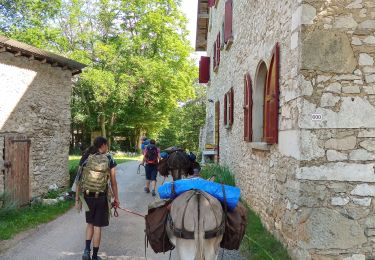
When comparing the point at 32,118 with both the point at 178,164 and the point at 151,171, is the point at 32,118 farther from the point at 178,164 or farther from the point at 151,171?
the point at 178,164

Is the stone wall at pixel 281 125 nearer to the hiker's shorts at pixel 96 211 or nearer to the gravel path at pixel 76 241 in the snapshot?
the gravel path at pixel 76 241

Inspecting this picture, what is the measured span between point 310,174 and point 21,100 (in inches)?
273

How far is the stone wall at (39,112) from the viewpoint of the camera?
8.94 meters

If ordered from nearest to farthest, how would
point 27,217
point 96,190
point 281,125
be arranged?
point 96,190 → point 281,125 → point 27,217

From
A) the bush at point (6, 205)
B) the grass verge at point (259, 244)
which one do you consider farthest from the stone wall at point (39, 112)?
the grass verge at point (259, 244)

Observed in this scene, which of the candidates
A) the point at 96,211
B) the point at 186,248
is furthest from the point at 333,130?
the point at 96,211

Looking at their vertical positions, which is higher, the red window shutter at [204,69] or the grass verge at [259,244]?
the red window shutter at [204,69]

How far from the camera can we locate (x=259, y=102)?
8.19 meters

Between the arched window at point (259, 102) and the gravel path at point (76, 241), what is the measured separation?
2908 mm

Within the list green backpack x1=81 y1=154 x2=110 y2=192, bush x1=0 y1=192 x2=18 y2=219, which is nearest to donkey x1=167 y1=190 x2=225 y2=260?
green backpack x1=81 y1=154 x2=110 y2=192

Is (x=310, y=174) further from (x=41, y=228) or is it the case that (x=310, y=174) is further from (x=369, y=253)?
(x=41, y=228)

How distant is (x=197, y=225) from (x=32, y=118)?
286 inches

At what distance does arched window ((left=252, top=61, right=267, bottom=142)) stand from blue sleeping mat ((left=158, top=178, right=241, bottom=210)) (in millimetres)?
3993

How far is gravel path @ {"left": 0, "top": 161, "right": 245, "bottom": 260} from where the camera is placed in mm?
6020
